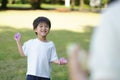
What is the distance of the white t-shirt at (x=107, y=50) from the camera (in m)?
0.76

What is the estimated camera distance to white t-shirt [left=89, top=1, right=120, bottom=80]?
2.49 ft

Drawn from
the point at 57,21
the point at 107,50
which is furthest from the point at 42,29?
the point at 57,21

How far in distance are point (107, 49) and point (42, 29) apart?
143 inches

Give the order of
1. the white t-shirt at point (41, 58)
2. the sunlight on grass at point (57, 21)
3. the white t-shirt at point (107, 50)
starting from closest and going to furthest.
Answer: the white t-shirt at point (107, 50) → the white t-shirt at point (41, 58) → the sunlight on grass at point (57, 21)

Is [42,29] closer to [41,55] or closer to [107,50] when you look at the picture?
[41,55]

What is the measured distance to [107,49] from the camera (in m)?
0.76

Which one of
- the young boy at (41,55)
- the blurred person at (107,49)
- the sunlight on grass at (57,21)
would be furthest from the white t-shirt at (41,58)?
the sunlight on grass at (57,21)

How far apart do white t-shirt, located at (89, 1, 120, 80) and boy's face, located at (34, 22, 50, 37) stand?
3.56 m

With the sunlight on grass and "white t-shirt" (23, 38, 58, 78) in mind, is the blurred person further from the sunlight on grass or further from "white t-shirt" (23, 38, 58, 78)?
the sunlight on grass

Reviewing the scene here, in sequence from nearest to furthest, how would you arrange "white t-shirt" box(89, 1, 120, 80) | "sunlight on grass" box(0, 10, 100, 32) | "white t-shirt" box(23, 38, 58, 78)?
"white t-shirt" box(89, 1, 120, 80)
"white t-shirt" box(23, 38, 58, 78)
"sunlight on grass" box(0, 10, 100, 32)

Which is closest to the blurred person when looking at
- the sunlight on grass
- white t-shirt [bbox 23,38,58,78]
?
white t-shirt [bbox 23,38,58,78]

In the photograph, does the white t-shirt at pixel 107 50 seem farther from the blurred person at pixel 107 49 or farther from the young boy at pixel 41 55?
the young boy at pixel 41 55

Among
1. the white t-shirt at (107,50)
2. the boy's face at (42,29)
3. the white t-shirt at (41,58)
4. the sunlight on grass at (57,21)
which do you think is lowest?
the sunlight on grass at (57,21)

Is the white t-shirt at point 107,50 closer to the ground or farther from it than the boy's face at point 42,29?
farther from it
